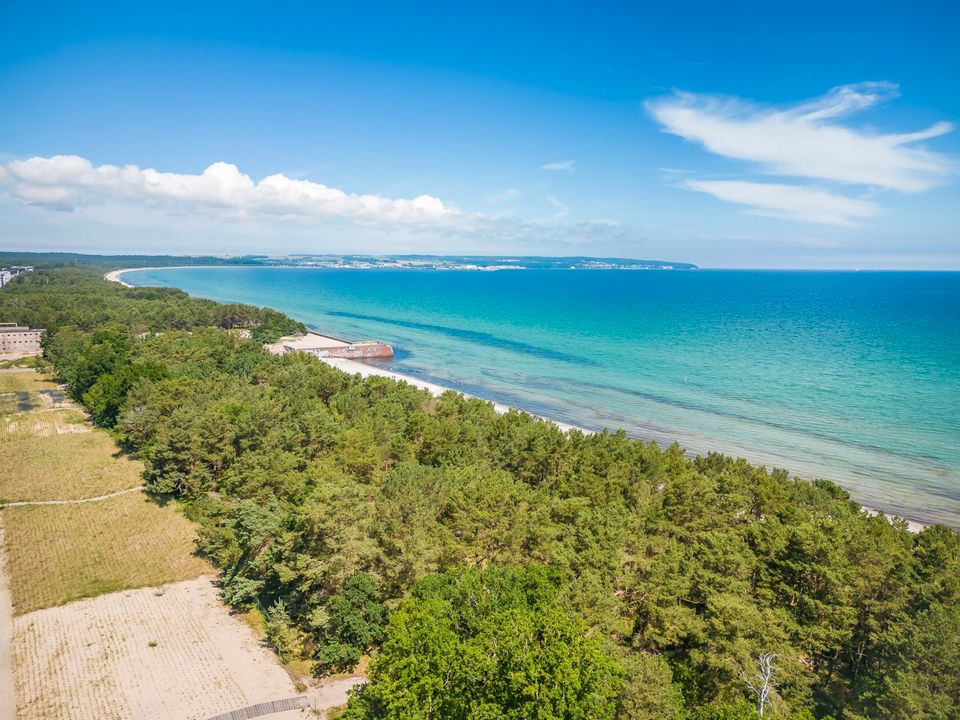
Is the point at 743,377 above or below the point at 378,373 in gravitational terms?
above

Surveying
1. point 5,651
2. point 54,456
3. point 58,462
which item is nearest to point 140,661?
point 5,651

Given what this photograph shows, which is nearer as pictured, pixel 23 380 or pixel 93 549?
pixel 93 549

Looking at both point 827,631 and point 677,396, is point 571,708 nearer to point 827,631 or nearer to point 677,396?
point 827,631

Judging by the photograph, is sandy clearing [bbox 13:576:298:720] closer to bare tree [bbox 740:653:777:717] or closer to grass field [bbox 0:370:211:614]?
grass field [bbox 0:370:211:614]

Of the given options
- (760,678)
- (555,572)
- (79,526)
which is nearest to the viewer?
(760,678)

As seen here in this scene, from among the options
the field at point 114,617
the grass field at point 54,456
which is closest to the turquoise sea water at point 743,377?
the field at point 114,617

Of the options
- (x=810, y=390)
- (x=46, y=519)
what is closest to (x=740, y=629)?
(x=46, y=519)

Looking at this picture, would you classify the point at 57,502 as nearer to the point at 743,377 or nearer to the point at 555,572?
the point at 555,572

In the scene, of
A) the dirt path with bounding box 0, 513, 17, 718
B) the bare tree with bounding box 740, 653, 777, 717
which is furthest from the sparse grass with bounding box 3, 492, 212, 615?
the bare tree with bounding box 740, 653, 777, 717
